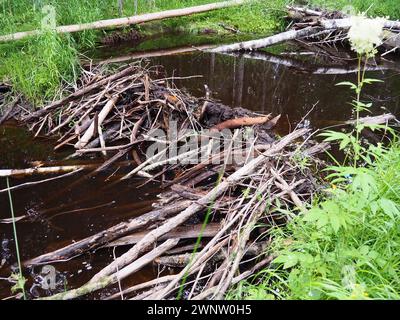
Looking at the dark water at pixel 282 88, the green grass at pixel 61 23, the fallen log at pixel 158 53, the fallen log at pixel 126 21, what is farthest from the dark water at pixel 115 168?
the fallen log at pixel 126 21

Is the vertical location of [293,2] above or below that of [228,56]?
above

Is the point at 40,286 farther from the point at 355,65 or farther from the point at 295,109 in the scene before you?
the point at 355,65

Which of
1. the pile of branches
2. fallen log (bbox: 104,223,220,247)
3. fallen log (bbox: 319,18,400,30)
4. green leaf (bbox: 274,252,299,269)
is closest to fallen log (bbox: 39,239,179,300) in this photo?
the pile of branches

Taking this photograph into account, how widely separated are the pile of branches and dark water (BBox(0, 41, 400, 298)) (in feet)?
0.78

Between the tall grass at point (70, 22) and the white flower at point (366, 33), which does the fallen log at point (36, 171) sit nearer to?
the tall grass at point (70, 22)

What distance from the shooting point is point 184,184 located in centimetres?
446

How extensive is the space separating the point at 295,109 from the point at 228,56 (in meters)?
3.99

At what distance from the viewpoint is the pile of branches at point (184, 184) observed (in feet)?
10.0

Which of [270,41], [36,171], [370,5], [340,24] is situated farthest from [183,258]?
[370,5]

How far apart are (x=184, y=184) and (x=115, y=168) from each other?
111 centimetres

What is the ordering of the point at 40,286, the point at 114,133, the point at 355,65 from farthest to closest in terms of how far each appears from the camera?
the point at 355,65
the point at 114,133
the point at 40,286

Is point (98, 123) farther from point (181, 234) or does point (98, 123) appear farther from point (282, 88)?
point (282, 88)

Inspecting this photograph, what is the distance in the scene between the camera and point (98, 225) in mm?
4082
